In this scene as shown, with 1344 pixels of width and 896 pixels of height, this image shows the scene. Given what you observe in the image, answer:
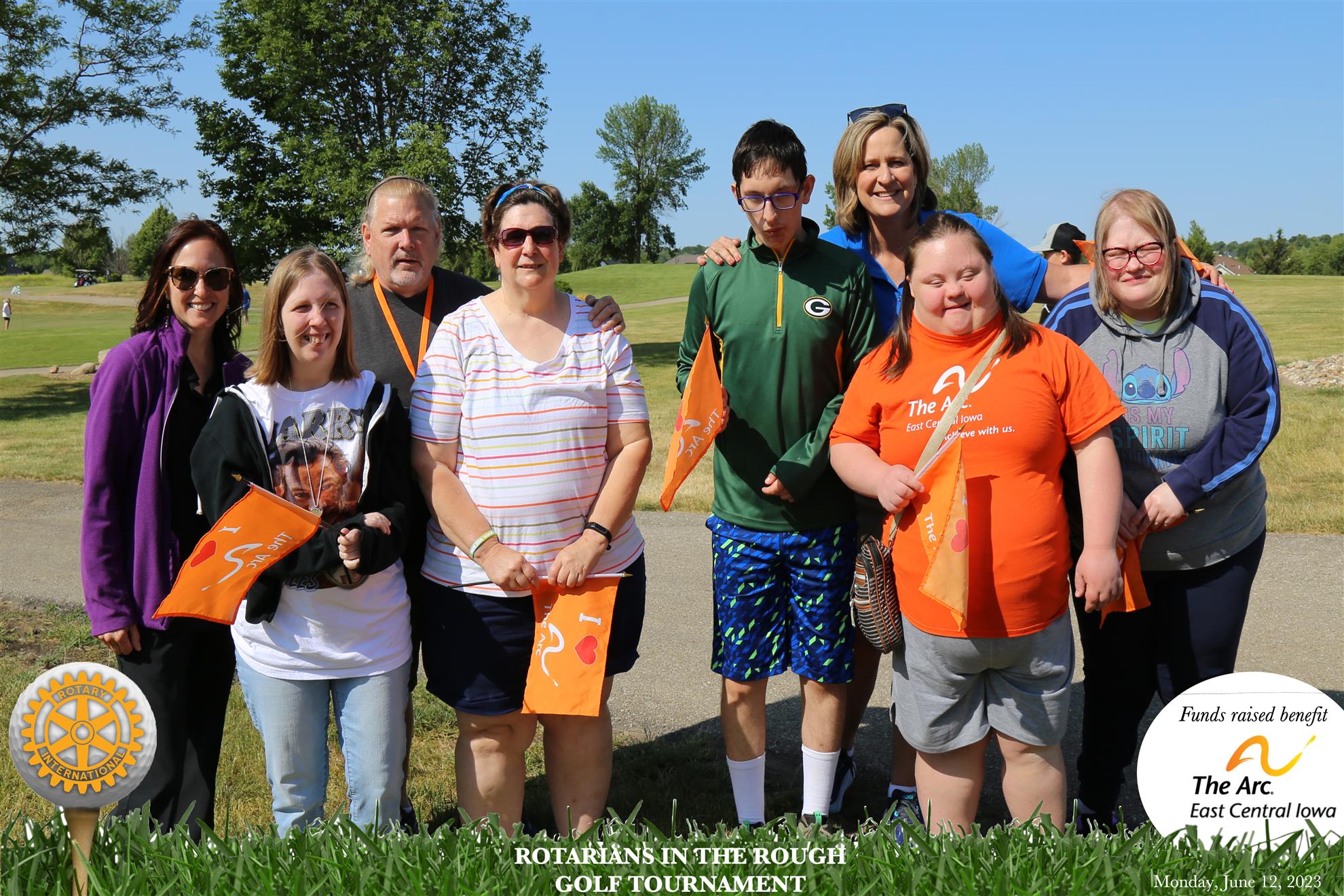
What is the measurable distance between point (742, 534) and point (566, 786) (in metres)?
1.07

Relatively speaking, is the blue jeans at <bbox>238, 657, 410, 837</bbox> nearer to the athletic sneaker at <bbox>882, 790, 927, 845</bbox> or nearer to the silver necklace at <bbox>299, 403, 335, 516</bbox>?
the silver necklace at <bbox>299, 403, 335, 516</bbox>

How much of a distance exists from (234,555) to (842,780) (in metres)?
2.65

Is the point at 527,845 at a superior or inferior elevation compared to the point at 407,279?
inferior

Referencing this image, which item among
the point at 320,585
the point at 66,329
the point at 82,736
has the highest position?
the point at 66,329

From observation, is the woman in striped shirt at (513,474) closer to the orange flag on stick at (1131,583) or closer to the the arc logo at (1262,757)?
the orange flag on stick at (1131,583)

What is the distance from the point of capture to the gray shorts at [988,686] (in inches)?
122

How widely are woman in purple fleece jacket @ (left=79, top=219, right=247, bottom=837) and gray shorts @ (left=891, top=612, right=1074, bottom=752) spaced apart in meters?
2.25

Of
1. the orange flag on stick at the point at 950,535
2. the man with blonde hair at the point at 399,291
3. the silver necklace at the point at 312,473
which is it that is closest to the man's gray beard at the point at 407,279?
the man with blonde hair at the point at 399,291

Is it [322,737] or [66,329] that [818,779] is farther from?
[66,329]

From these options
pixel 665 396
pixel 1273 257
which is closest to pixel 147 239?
pixel 665 396

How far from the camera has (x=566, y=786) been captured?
3.54 meters

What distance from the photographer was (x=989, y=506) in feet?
9.88

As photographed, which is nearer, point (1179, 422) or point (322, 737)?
point (322, 737)

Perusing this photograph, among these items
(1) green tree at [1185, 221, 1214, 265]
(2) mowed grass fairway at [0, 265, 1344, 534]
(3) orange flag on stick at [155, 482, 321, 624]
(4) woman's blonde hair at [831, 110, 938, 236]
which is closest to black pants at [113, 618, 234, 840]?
(3) orange flag on stick at [155, 482, 321, 624]
